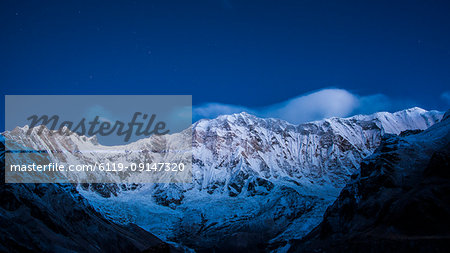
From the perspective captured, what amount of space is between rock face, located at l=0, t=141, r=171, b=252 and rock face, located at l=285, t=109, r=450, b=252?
50398mm

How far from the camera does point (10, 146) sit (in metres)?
69.9

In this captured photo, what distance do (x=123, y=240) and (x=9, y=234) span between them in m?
37.1

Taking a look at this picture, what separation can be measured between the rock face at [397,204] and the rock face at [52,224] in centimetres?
5040

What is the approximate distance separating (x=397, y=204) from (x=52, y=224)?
68423 mm

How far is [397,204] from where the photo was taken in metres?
61.2

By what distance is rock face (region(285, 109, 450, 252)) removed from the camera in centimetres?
5353

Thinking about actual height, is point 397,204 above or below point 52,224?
below

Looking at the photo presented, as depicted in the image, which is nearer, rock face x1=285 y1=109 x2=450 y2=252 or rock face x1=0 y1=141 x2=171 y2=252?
rock face x1=0 y1=141 x2=171 y2=252

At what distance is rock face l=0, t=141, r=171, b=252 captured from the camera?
48000mm

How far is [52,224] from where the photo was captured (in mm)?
59750

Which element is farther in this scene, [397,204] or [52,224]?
[397,204]

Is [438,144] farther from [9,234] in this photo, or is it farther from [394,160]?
[9,234]

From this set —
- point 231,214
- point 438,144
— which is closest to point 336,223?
point 438,144

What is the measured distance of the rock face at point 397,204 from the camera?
176 ft
